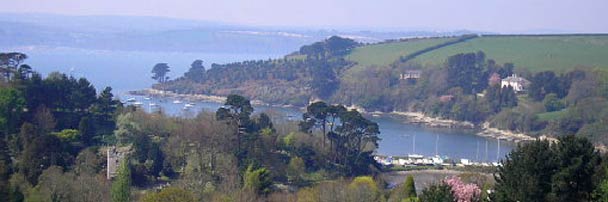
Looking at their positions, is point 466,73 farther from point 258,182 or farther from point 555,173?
point 555,173

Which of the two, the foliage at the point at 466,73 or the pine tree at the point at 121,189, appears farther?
the foliage at the point at 466,73

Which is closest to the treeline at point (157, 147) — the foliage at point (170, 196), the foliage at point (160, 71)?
the foliage at point (170, 196)

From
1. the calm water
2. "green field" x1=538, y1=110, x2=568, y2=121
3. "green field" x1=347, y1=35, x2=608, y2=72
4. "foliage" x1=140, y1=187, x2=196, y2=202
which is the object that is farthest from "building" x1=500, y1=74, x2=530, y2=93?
"foliage" x1=140, y1=187, x2=196, y2=202

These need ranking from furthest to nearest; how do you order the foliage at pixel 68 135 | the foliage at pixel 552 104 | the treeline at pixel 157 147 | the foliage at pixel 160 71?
the foliage at pixel 160 71 → the foliage at pixel 552 104 → the foliage at pixel 68 135 → the treeline at pixel 157 147

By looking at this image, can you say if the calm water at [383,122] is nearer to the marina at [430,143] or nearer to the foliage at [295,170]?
the marina at [430,143]

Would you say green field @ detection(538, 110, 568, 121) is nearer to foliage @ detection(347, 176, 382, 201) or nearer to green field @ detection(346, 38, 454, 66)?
green field @ detection(346, 38, 454, 66)

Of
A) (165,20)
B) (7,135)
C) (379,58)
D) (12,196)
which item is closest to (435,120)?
(379,58)
